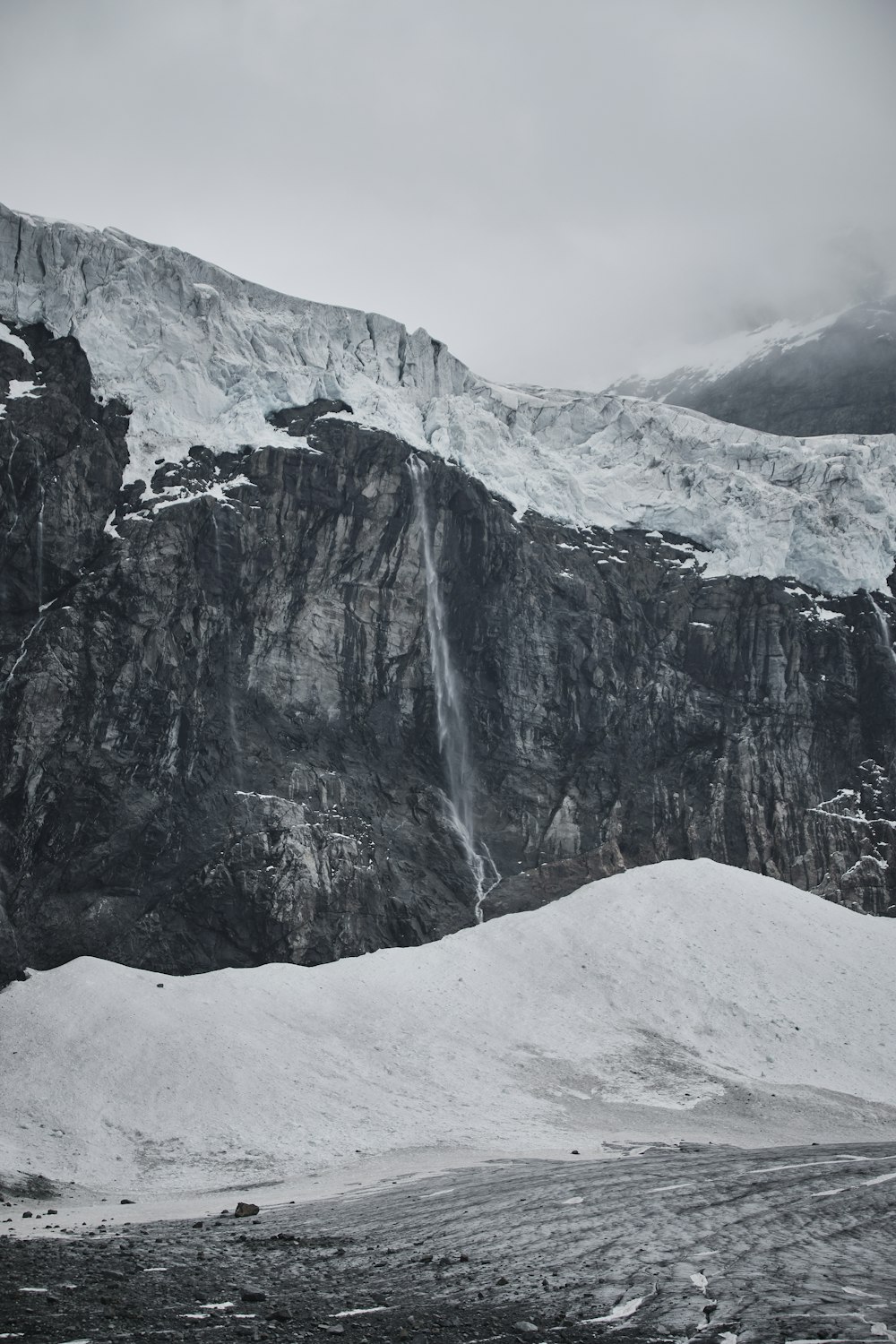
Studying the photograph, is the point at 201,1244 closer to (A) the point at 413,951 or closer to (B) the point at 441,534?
(A) the point at 413,951

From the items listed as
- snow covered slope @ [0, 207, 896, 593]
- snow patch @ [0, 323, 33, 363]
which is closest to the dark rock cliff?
snow patch @ [0, 323, 33, 363]

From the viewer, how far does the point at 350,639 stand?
69.2 meters

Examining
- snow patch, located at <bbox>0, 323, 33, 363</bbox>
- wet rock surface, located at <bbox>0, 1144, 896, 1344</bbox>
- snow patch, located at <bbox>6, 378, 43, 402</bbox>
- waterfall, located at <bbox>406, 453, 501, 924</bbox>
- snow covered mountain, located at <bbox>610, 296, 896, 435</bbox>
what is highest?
snow covered mountain, located at <bbox>610, 296, 896, 435</bbox>

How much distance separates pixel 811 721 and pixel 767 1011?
2871 cm

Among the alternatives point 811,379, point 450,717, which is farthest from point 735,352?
point 450,717

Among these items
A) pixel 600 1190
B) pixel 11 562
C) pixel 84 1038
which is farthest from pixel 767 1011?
pixel 11 562

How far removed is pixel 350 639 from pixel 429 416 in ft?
64.6

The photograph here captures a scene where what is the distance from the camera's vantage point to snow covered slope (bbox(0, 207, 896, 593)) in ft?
236

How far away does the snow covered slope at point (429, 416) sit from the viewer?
71.8 meters

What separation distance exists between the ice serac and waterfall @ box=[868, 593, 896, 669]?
29cm

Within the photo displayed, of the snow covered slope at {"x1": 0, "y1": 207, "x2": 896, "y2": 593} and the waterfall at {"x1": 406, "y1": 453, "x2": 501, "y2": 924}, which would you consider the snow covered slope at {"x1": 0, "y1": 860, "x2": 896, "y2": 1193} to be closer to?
the waterfall at {"x1": 406, "y1": 453, "x2": 501, "y2": 924}

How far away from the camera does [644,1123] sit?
4044 centimetres

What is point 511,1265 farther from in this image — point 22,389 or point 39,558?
point 22,389

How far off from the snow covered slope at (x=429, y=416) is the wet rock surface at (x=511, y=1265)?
5163 centimetres
